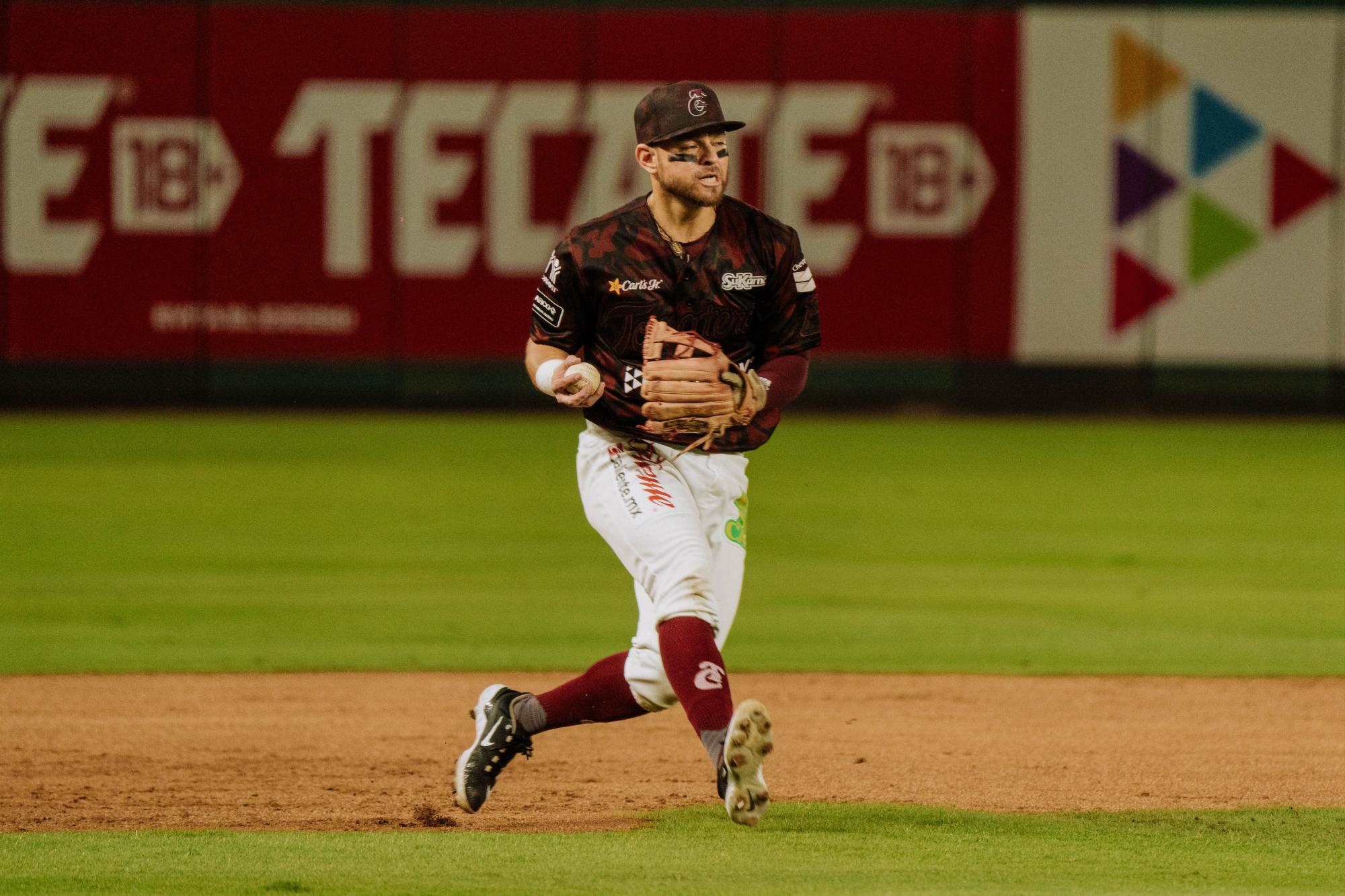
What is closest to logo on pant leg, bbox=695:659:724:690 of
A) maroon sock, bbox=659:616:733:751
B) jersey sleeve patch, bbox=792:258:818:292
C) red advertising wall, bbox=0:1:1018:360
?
maroon sock, bbox=659:616:733:751

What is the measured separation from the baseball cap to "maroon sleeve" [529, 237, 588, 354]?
0.39 m

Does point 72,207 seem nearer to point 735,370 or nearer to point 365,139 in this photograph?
point 365,139

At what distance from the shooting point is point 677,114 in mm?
4945

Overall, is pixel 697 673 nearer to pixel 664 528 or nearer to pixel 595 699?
pixel 664 528

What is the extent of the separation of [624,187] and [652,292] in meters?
14.6

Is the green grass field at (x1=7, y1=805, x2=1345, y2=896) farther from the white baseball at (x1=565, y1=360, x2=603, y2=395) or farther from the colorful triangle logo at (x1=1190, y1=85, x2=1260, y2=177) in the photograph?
the colorful triangle logo at (x1=1190, y1=85, x2=1260, y2=177)

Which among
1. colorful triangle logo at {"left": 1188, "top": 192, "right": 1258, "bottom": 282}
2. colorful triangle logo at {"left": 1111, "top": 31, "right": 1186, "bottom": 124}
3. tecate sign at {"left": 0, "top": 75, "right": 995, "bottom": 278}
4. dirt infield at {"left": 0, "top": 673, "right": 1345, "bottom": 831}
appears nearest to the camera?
dirt infield at {"left": 0, "top": 673, "right": 1345, "bottom": 831}

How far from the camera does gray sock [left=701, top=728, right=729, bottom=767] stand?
15.1 feet

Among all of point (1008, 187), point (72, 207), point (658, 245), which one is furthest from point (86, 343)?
point (658, 245)

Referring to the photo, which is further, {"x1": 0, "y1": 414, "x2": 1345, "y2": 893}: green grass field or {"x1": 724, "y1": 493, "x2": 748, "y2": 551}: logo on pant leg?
{"x1": 724, "y1": 493, "x2": 748, "y2": 551}: logo on pant leg

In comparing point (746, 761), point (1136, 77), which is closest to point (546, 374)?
point (746, 761)

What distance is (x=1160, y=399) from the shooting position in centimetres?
1991

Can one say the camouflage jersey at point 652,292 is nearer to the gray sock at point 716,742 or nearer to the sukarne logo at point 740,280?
the sukarne logo at point 740,280

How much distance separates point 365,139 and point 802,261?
14.8m
